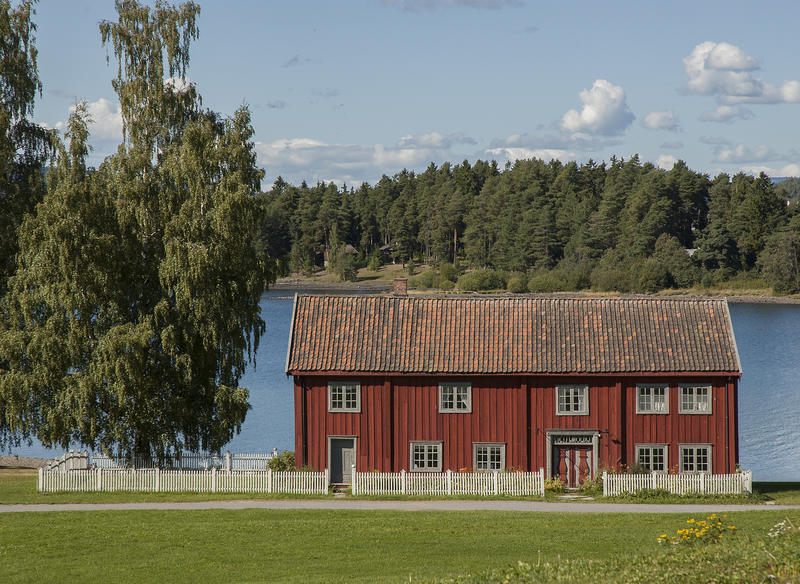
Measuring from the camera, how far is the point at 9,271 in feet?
131

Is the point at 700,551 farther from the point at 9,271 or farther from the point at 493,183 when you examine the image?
the point at 493,183

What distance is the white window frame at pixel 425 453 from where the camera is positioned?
3644 centimetres

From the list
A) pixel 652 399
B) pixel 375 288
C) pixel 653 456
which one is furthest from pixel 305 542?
pixel 375 288

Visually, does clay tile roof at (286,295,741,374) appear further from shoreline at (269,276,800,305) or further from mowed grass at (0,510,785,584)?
shoreline at (269,276,800,305)

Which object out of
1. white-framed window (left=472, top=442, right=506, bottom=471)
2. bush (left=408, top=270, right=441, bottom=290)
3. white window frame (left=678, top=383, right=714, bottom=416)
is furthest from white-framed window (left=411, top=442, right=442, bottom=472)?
bush (left=408, top=270, right=441, bottom=290)

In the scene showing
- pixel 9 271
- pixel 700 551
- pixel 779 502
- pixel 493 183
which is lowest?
pixel 779 502

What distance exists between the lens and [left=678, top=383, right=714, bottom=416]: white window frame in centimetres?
3619

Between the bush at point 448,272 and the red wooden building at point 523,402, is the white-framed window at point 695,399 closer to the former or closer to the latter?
the red wooden building at point 523,402

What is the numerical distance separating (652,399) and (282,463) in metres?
12.9

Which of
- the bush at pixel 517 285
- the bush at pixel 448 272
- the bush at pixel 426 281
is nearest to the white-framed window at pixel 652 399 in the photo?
the bush at pixel 517 285

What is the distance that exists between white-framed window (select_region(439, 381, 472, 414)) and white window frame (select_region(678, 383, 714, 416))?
7.22 m

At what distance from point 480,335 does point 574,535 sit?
519 inches

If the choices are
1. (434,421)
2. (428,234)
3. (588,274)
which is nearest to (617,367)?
(434,421)

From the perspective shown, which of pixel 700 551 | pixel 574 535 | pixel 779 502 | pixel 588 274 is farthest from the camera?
pixel 588 274
